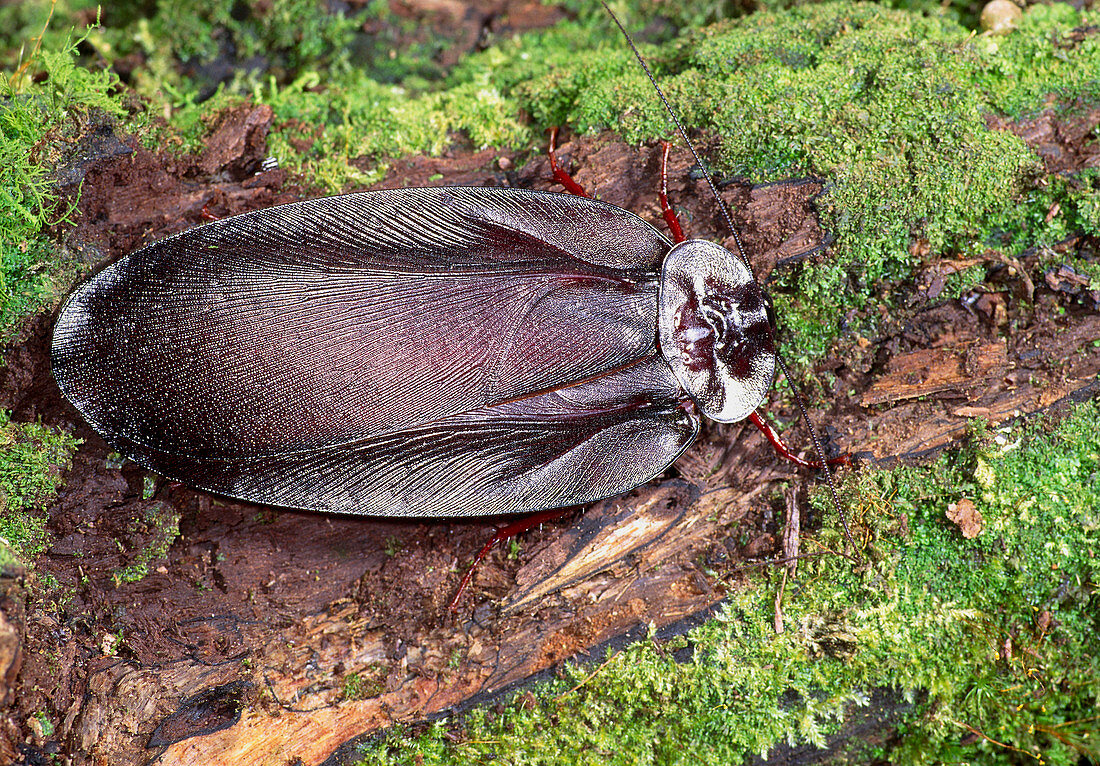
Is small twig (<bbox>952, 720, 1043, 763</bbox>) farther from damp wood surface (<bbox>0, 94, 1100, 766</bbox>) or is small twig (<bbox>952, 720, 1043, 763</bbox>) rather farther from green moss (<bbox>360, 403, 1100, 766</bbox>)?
damp wood surface (<bbox>0, 94, 1100, 766</bbox>)

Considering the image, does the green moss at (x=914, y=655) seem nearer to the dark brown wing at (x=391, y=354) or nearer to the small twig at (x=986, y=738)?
the small twig at (x=986, y=738)

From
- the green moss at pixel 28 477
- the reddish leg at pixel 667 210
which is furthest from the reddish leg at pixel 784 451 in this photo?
the green moss at pixel 28 477

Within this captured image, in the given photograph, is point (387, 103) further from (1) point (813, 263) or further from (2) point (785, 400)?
(2) point (785, 400)

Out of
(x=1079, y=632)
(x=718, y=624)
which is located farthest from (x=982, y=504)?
(x=718, y=624)

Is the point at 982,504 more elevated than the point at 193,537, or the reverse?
the point at 982,504

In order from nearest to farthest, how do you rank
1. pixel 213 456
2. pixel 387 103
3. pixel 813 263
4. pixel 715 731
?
pixel 213 456, pixel 715 731, pixel 813 263, pixel 387 103

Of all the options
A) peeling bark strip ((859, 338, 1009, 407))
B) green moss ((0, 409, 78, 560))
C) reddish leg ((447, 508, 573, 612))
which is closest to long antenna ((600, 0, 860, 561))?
peeling bark strip ((859, 338, 1009, 407))
